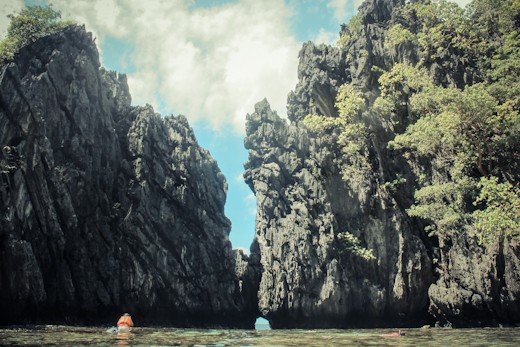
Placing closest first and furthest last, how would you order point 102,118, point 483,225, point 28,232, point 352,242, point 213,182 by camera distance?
point 483,225
point 28,232
point 352,242
point 102,118
point 213,182

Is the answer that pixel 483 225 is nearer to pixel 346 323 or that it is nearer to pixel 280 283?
pixel 346 323

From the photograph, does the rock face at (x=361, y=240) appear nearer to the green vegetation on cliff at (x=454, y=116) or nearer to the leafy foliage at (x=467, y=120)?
the green vegetation on cliff at (x=454, y=116)

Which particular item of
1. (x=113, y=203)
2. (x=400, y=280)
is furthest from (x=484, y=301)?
(x=113, y=203)

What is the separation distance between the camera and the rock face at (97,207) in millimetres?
29797

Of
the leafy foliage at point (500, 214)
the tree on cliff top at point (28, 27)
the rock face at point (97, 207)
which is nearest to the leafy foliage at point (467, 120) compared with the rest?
the leafy foliage at point (500, 214)

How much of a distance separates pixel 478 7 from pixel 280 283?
39.5m

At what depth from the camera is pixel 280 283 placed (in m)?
39.2

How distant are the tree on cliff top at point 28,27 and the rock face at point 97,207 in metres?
0.89

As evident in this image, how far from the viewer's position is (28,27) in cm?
3719

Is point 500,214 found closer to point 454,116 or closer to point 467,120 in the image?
point 467,120

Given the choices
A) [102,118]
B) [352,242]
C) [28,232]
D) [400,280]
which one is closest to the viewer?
[28,232]

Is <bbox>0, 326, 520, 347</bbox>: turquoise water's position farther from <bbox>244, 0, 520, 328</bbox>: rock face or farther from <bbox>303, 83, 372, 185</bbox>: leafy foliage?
<bbox>303, 83, 372, 185</bbox>: leafy foliage

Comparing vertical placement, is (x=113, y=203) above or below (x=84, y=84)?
below

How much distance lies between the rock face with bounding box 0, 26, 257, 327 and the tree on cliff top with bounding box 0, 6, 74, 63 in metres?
0.89
